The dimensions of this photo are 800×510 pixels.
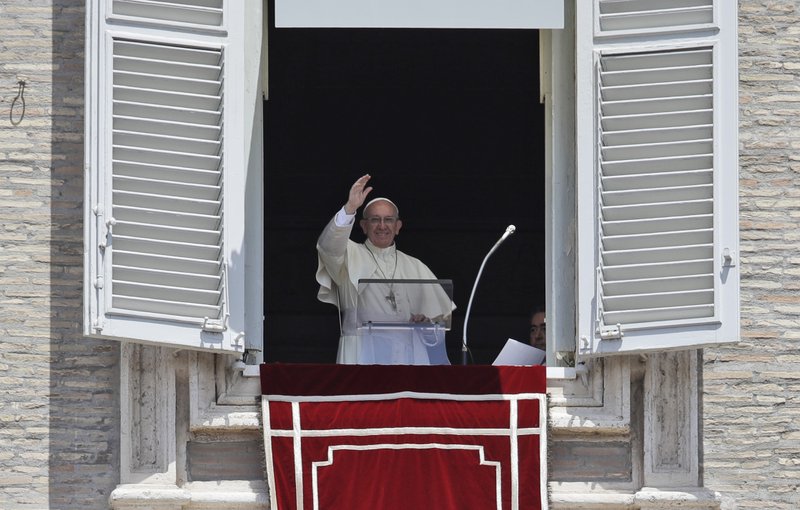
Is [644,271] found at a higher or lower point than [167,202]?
lower

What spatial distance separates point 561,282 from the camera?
9805 millimetres

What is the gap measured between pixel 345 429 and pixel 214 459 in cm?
55

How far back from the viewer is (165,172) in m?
9.45

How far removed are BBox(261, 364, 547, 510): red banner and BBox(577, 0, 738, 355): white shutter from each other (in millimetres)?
423

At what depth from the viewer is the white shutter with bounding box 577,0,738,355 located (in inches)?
370

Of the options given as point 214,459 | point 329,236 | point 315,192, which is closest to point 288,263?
point 315,192

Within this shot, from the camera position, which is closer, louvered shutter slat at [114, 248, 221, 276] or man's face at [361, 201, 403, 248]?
louvered shutter slat at [114, 248, 221, 276]

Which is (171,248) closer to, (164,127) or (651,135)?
(164,127)

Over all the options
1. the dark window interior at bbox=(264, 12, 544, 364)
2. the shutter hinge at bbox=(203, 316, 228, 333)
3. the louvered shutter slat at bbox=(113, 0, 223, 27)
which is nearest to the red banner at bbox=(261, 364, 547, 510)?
the shutter hinge at bbox=(203, 316, 228, 333)

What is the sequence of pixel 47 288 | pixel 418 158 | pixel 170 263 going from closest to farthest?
pixel 170 263, pixel 47 288, pixel 418 158

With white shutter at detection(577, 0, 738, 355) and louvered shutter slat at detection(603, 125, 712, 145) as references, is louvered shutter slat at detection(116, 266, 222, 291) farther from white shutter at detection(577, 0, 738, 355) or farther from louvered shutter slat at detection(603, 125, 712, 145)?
louvered shutter slat at detection(603, 125, 712, 145)

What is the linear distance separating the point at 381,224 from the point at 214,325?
6.30 feet

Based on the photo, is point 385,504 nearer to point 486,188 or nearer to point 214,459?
point 214,459

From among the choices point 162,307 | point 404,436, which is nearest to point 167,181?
point 162,307
